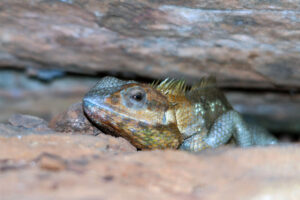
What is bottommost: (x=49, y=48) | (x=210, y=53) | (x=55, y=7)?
(x=49, y=48)

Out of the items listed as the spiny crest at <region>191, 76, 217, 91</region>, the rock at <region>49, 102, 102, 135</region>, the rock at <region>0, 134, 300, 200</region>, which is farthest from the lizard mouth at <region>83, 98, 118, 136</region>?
the spiny crest at <region>191, 76, 217, 91</region>

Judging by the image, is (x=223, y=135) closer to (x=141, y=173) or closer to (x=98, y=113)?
(x=98, y=113)

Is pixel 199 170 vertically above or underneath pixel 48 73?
above

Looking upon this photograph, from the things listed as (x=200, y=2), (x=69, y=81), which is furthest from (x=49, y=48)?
(x=200, y=2)

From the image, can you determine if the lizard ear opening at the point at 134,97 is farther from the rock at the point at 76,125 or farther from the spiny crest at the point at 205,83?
the spiny crest at the point at 205,83

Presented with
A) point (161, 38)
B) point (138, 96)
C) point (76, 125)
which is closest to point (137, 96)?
point (138, 96)

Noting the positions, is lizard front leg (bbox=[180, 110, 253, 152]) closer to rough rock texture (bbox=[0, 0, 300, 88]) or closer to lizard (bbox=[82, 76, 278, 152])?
lizard (bbox=[82, 76, 278, 152])

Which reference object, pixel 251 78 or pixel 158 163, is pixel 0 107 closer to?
pixel 251 78
